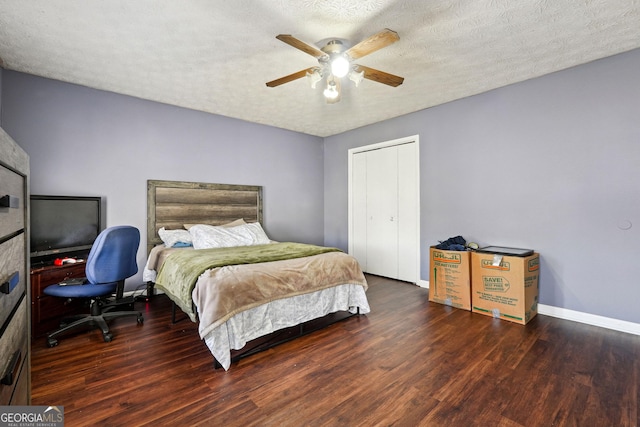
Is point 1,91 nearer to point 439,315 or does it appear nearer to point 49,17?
point 49,17

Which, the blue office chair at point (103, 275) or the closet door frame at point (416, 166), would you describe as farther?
the closet door frame at point (416, 166)

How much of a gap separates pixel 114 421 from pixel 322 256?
6.32ft

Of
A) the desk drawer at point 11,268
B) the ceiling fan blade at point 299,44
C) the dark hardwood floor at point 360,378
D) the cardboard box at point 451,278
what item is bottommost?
the dark hardwood floor at point 360,378

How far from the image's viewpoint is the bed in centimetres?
224

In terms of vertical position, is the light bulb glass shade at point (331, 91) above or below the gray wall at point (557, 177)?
above

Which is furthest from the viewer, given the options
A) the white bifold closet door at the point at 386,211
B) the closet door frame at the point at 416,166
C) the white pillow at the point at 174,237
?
the white bifold closet door at the point at 386,211

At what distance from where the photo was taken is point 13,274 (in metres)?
0.83

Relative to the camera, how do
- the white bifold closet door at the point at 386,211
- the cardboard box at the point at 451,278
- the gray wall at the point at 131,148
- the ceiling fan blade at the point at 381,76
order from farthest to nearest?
the white bifold closet door at the point at 386,211, the cardboard box at the point at 451,278, the gray wall at the point at 131,148, the ceiling fan blade at the point at 381,76

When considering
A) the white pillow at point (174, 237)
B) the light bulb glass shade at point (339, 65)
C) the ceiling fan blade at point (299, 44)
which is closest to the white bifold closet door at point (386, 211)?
the light bulb glass shade at point (339, 65)

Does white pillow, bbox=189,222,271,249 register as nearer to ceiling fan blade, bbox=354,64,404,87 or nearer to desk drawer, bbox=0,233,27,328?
ceiling fan blade, bbox=354,64,404,87

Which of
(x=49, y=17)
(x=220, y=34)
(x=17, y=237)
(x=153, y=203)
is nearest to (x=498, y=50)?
(x=220, y=34)

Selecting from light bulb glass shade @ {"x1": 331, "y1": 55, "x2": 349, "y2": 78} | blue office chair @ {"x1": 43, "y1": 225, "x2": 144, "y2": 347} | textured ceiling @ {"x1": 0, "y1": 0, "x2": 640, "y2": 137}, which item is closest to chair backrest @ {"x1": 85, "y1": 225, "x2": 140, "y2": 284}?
blue office chair @ {"x1": 43, "y1": 225, "x2": 144, "y2": 347}

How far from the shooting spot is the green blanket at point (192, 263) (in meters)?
2.39

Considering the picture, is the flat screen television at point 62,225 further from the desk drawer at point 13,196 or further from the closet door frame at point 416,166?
Result: the closet door frame at point 416,166
